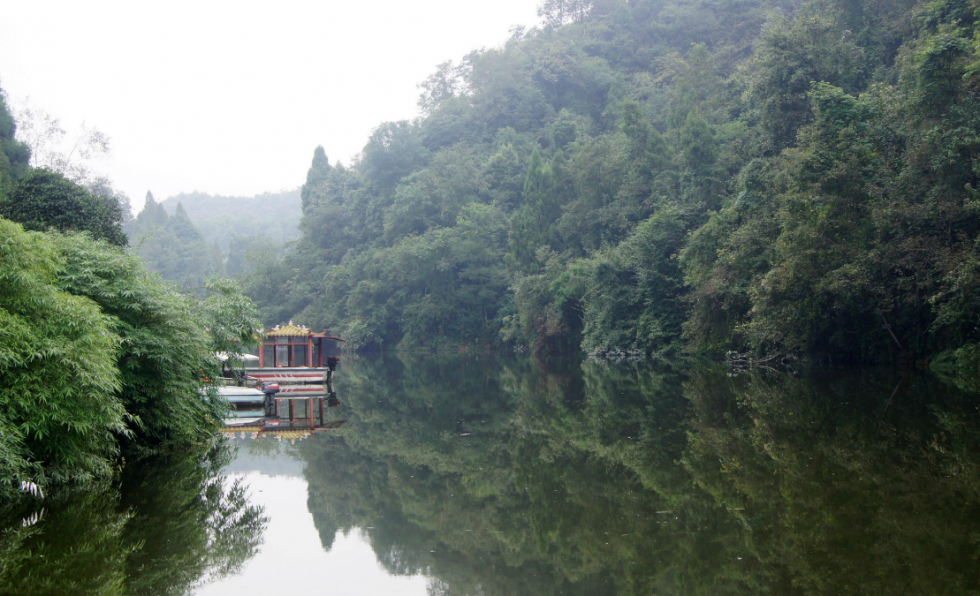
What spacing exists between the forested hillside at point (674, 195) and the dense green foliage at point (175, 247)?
3125 cm

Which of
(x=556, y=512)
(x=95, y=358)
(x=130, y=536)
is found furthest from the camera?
(x=95, y=358)

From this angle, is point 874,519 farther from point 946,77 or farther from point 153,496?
point 946,77

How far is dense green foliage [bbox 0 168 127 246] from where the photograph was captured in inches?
976

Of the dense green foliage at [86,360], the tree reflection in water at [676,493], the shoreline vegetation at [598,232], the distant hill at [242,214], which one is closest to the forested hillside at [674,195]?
the shoreline vegetation at [598,232]

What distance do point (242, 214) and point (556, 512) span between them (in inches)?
5724

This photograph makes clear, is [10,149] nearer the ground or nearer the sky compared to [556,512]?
nearer the sky

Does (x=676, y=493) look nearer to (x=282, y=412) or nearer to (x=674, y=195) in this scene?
(x=282, y=412)

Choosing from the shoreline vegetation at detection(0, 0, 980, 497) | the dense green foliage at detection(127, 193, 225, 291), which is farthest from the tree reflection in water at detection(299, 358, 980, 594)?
the dense green foliage at detection(127, 193, 225, 291)

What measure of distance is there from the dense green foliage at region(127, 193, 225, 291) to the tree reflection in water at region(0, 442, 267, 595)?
83.5 m

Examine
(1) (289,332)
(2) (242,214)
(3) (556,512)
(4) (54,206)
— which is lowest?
(3) (556,512)

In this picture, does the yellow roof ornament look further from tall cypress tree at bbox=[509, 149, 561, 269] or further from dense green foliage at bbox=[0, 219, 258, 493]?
tall cypress tree at bbox=[509, 149, 561, 269]

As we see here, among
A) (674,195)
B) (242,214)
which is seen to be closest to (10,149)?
(674,195)

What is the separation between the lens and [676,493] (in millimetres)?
8406

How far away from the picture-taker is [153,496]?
9055 millimetres
